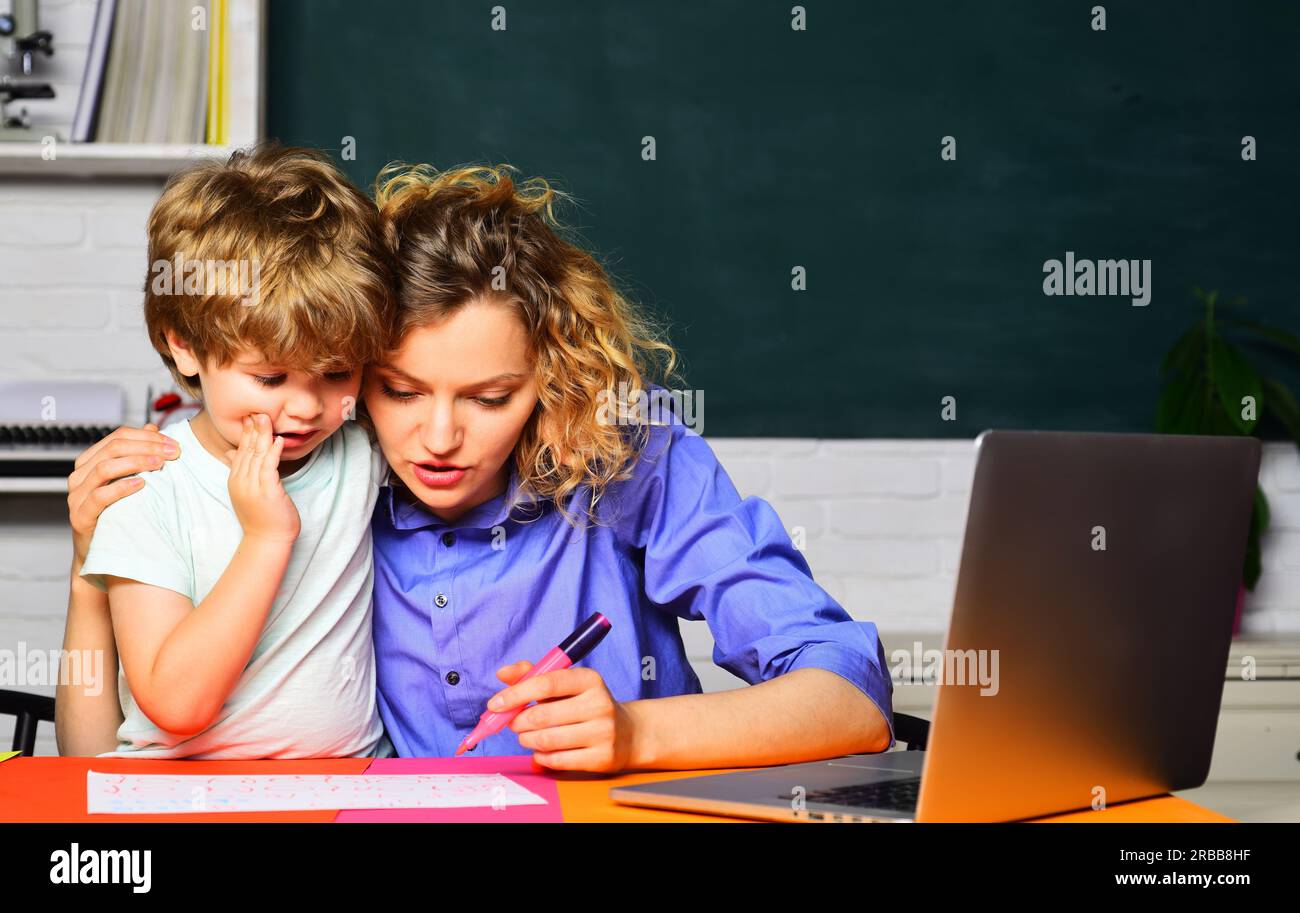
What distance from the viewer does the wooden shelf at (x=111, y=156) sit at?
2.20 meters

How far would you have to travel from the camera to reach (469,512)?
1332 millimetres

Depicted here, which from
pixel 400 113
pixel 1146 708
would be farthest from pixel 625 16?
pixel 1146 708

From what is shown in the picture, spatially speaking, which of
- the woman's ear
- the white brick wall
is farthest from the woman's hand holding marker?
the white brick wall

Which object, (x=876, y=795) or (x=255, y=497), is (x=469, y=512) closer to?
(x=255, y=497)

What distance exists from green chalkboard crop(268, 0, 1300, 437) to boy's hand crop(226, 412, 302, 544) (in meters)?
1.44

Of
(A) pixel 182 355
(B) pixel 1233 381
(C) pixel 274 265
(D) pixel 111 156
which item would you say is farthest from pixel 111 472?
(B) pixel 1233 381

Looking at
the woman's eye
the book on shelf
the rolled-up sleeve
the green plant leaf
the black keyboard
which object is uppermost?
the book on shelf

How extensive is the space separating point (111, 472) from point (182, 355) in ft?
0.44

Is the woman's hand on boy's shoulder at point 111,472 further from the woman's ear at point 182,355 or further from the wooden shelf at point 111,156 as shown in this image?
the wooden shelf at point 111,156

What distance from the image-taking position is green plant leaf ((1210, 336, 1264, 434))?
92.0 inches

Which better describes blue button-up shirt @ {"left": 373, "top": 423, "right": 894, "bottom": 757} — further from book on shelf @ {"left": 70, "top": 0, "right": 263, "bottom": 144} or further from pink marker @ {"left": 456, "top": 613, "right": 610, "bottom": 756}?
book on shelf @ {"left": 70, "top": 0, "right": 263, "bottom": 144}
